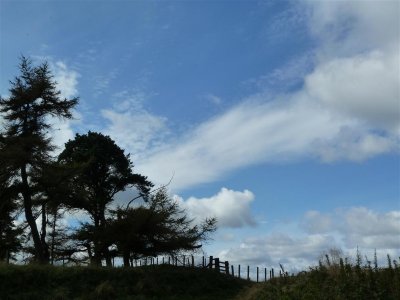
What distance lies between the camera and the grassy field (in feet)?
50.4

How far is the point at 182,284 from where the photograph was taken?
32.6 metres

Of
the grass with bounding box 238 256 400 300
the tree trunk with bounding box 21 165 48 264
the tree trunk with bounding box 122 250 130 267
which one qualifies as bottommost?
the grass with bounding box 238 256 400 300

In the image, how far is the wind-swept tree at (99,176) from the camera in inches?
1633

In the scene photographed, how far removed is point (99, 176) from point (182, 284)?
16.0 metres

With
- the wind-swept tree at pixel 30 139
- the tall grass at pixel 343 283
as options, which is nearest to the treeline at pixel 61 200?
the wind-swept tree at pixel 30 139

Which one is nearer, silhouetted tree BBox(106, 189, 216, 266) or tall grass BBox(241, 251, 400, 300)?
tall grass BBox(241, 251, 400, 300)

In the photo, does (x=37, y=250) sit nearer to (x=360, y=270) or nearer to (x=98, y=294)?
(x=98, y=294)

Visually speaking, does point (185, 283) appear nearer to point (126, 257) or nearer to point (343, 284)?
point (126, 257)

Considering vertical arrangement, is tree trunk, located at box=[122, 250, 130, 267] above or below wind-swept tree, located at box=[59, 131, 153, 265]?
below

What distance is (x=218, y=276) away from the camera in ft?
119

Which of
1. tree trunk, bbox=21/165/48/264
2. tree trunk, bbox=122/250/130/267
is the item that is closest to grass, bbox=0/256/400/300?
tree trunk, bbox=122/250/130/267

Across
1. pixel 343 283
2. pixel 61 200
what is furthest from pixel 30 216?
pixel 343 283

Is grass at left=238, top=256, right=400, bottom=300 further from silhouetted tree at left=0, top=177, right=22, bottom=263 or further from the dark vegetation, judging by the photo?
silhouetted tree at left=0, top=177, right=22, bottom=263

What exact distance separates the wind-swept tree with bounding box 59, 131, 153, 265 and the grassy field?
362 inches
